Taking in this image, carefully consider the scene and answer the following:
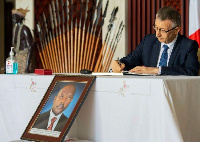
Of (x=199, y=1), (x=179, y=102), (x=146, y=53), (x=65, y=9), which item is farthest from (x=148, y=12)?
(x=179, y=102)

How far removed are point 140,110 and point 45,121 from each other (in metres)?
0.56

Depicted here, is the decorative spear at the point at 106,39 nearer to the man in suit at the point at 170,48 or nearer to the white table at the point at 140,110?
the man in suit at the point at 170,48

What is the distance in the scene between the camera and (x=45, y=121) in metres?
2.21

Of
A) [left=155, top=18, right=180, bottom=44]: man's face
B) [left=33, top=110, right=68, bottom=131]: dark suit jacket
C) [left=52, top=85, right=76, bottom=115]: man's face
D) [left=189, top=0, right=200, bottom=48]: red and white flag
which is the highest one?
[left=189, top=0, right=200, bottom=48]: red and white flag

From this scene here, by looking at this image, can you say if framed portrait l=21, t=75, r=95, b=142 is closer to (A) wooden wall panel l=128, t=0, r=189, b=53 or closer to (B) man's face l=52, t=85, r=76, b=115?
(B) man's face l=52, t=85, r=76, b=115

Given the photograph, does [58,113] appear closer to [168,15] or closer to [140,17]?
[168,15]

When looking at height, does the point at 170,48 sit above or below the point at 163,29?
below

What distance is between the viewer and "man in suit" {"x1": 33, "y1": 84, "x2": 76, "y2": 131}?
215 cm

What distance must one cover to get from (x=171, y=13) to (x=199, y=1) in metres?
1.93

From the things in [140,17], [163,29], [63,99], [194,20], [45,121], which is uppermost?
[140,17]

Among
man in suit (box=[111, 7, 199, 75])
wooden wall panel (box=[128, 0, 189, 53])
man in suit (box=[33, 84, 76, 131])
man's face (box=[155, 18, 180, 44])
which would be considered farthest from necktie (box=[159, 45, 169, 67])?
wooden wall panel (box=[128, 0, 189, 53])

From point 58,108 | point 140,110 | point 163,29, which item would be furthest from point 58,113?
point 163,29

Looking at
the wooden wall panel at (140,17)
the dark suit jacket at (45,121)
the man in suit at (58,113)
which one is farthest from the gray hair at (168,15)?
the wooden wall panel at (140,17)

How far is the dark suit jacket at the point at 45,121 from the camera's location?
2127 mm
